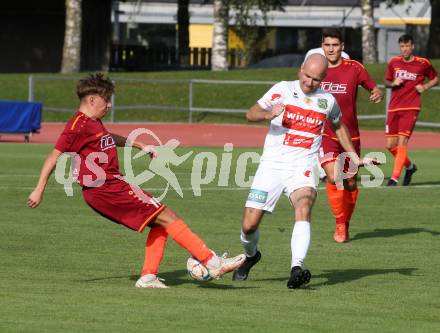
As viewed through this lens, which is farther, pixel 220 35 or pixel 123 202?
pixel 220 35

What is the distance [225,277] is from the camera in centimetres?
1151

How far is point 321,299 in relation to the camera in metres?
9.83

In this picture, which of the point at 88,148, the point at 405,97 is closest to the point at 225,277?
the point at 88,148

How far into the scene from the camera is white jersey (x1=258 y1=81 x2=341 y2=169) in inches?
423

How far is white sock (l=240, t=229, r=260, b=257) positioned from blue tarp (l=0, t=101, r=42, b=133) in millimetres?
19444

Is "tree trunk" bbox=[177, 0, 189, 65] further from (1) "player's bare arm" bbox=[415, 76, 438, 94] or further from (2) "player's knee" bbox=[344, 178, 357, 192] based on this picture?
(2) "player's knee" bbox=[344, 178, 357, 192]

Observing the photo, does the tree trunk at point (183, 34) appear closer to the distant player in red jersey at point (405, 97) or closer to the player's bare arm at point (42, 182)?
the distant player in red jersey at point (405, 97)

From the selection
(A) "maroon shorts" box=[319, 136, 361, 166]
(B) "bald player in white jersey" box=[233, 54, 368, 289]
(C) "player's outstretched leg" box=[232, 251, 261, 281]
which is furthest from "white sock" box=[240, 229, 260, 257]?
(A) "maroon shorts" box=[319, 136, 361, 166]

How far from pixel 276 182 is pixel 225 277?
118 centimetres

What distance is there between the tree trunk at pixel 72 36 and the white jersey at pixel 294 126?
117 feet

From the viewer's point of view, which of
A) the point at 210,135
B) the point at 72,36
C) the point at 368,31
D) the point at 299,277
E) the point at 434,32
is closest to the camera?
the point at 299,277

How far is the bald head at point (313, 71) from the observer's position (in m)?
10.5

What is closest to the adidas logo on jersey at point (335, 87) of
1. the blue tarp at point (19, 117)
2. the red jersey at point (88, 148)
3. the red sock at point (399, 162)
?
the red jersey at point (88, 148)

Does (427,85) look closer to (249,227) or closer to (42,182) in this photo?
(249,227)
